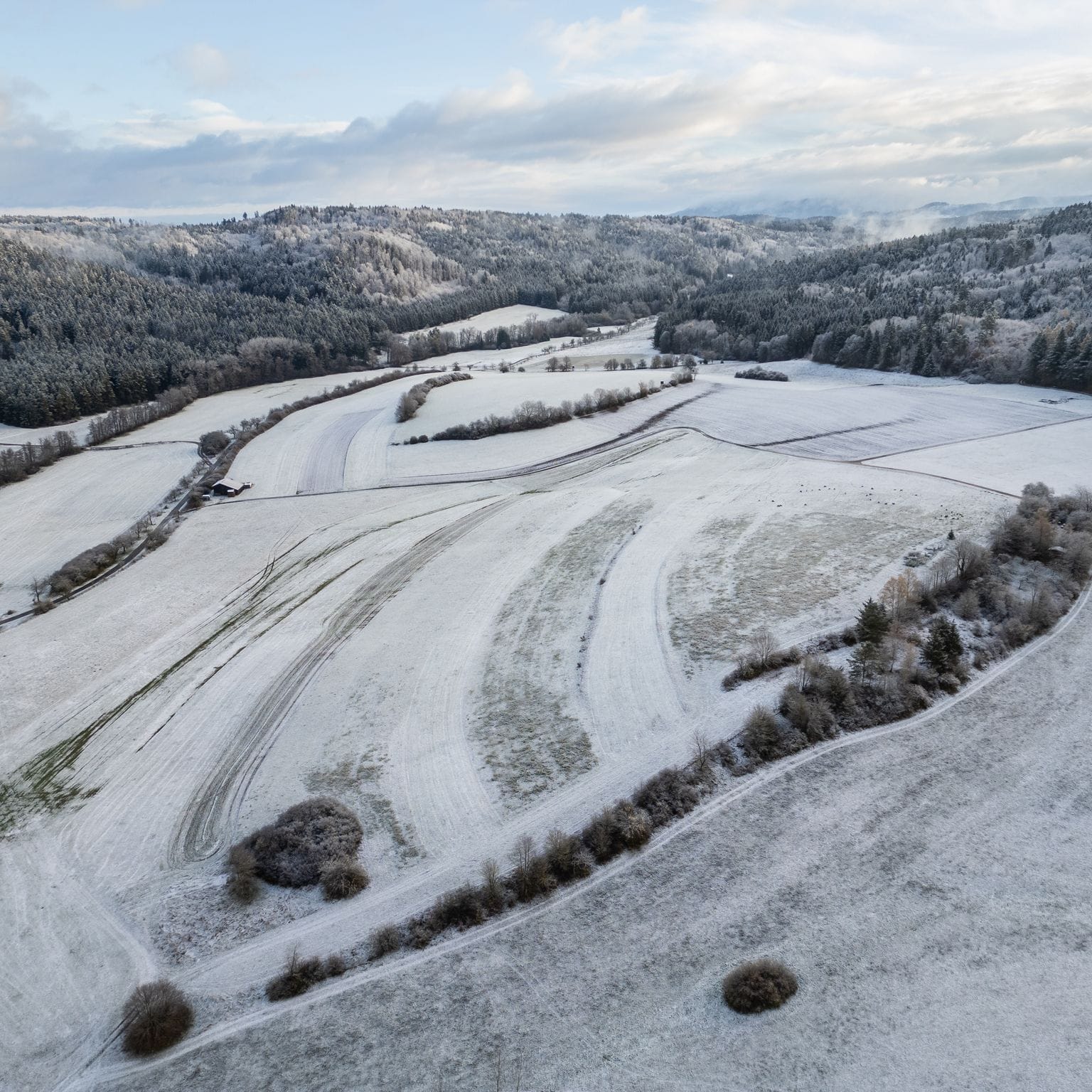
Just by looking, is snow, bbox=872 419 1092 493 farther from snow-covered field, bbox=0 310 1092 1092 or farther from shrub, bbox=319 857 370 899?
shrub, bbox=319 857 370 899

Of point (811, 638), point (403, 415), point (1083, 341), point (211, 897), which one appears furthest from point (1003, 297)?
point (211, 897)

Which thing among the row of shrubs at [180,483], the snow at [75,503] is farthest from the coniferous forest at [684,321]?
the snow at [75,503]

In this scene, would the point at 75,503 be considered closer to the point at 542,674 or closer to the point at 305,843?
the point at 542,674

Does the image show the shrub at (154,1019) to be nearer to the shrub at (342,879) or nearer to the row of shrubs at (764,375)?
the shrub at (342,879)

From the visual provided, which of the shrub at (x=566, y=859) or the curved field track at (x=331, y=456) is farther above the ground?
the curved field track at (x=331, y=456)

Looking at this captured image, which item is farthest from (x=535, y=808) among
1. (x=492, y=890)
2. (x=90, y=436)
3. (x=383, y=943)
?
(x=90, y=436)

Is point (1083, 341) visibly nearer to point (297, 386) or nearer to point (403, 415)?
point (403, 415)
